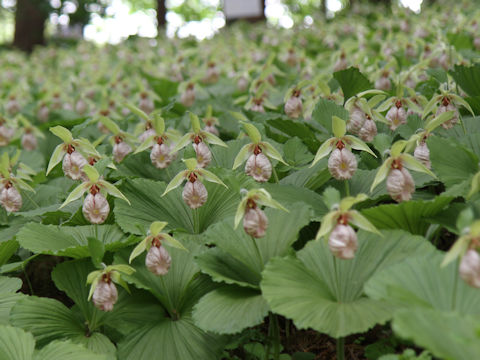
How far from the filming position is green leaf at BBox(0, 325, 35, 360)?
5.69 ft

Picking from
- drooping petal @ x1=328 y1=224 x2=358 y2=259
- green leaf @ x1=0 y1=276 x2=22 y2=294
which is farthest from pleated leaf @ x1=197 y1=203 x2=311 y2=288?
green leaf @ x1=0 y1=276 x2=22 y2=294

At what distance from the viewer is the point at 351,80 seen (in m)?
2.85

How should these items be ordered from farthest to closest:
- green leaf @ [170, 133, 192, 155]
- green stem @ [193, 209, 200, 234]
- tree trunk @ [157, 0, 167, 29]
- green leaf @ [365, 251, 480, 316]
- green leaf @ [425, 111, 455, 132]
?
tree trunk @ [157, 0, 167, 29] < green leaf @ [170, 133, 192, 155] < green stem @ [193, 209, 200, 234] < green leaf @ [425, 111, 455, 132] < green leaf @ [365, 251, 480, 316]

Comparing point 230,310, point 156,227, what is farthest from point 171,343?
point 156,227

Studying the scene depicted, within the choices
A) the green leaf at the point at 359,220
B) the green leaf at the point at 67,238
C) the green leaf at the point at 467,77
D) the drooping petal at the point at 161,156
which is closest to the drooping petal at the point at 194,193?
the green leaf at the point at 67,238

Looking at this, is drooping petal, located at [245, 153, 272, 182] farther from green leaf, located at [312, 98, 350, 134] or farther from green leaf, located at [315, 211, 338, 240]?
green leaf, located at [315, 211, 338, 240]

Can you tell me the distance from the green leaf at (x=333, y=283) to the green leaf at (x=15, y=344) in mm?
878

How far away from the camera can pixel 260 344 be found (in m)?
2.02

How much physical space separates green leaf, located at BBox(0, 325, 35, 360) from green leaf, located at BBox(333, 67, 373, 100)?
2032mm

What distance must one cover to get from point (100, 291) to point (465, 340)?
126 cm

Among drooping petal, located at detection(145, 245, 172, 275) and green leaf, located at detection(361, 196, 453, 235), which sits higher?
green leaf, located at detection(361, 196, 453, 235)

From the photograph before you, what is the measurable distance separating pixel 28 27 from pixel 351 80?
11938mm

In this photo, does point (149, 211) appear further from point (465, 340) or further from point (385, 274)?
point (465, 340)

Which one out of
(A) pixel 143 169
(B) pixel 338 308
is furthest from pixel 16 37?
(B) pixel 338 308
